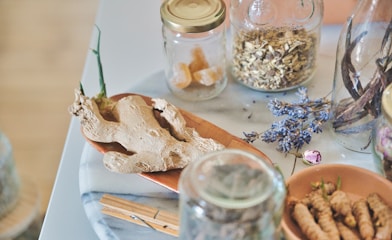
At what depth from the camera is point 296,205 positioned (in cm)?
68

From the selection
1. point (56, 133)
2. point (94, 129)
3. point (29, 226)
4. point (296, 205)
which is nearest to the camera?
point (296, 205)

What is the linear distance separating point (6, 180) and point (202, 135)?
0.58 metres

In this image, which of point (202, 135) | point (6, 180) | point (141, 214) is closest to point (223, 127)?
point (202, 135)

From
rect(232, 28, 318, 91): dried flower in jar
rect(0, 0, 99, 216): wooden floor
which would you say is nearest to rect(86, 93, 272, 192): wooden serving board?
rect(232, 28, 318, 91): dried flower in jar

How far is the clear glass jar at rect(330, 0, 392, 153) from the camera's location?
0.79m

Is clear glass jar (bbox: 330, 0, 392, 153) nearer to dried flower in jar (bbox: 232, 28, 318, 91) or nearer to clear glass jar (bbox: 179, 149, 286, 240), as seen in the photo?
dried flower in jar (bbox: 232, 28, 318, 91)

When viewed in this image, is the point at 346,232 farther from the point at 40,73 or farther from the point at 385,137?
the point at 40,73

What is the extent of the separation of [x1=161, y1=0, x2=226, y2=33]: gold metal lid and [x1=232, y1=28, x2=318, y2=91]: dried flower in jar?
6cm

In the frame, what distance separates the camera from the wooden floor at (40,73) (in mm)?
1710

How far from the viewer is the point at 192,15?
2.82 ft

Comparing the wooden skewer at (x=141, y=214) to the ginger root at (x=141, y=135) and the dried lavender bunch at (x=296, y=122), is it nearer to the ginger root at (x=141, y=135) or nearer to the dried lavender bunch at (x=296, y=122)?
the ginger root at (x=141, y=135)

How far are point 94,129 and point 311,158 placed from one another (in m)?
0.26

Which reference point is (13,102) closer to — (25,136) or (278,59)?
(25,136)

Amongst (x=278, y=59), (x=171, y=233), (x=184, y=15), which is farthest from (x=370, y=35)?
(x=171, y=233)
